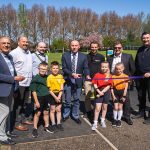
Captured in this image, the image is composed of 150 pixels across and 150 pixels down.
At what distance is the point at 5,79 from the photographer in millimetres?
5586

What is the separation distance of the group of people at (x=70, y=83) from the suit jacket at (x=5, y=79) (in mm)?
249

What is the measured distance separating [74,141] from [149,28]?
89.3 metres

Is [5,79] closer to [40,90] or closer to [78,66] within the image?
[40,90]

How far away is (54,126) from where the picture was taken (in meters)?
6.89

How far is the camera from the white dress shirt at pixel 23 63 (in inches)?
259

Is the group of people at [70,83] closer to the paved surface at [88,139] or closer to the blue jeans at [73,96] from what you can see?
the blue jeans at [73,96]

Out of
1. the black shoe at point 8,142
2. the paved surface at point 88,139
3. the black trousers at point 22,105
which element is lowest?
the paved surface at point 88,139

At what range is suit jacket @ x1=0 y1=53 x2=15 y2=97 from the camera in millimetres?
5590

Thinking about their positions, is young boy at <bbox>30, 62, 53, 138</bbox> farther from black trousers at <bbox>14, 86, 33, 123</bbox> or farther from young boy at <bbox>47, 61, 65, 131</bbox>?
black trousers at <bbox>14, 86, 33, 123</bbox>

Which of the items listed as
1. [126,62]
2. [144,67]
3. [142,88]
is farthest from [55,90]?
[142,88]

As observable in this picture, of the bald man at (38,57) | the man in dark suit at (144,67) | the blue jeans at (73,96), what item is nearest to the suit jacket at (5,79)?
the bald man at (38,57)

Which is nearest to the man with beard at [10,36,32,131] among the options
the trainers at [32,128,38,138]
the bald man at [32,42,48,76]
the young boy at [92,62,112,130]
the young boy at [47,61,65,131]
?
the bald man at [32,42,48,76]

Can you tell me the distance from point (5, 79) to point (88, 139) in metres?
2.17

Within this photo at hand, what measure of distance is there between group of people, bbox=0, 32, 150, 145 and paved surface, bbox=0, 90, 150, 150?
0.20 metres
